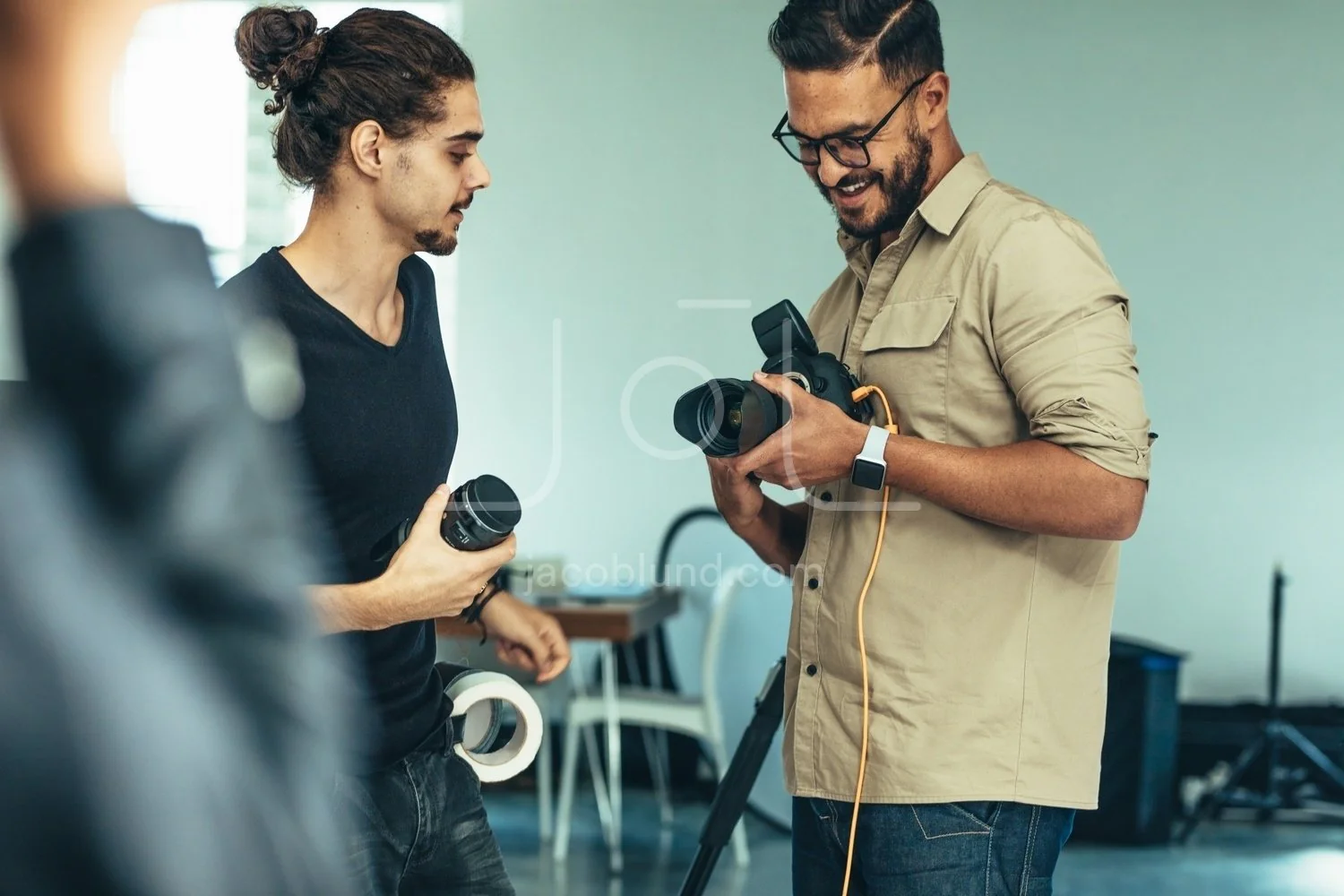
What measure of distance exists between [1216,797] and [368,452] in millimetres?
3680

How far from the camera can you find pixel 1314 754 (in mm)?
4289

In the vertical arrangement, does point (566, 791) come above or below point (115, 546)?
below

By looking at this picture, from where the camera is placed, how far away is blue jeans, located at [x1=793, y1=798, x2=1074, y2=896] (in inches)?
50.1

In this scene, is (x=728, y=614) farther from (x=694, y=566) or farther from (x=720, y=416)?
(x=720, y=416)

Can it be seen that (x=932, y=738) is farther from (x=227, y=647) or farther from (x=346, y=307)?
(x=227, y=647)

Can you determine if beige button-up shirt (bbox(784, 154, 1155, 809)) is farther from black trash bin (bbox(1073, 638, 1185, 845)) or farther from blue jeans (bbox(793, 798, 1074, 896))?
black trash bin (bbox(1073, 638, 1185, 845))

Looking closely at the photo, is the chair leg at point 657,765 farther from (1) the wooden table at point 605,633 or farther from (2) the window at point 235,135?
(2) the window at point 235,135

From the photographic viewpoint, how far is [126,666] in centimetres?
39

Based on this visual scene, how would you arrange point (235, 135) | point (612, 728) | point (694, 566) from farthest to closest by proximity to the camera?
point (235, 135) < point (694, 566) < point (612, 728)

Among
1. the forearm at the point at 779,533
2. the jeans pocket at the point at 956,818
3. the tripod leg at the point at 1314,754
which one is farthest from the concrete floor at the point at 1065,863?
the jeans pocket at the point at 956,818

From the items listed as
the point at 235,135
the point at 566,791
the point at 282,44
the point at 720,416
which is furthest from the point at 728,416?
the point at 235,135

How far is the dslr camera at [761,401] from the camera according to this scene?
4.34ft

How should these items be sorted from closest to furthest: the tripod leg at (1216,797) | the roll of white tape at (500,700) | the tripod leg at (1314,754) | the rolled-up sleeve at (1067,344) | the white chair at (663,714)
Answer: the rolled-up sleeve at (1067,344) < the roll of white tape at (500,700) < the white chair at (663,714) < the tripod leg at (1216,797) < the tripod leg at (1314,754)

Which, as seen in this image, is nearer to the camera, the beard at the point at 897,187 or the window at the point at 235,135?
the beard at the point at 897,187
